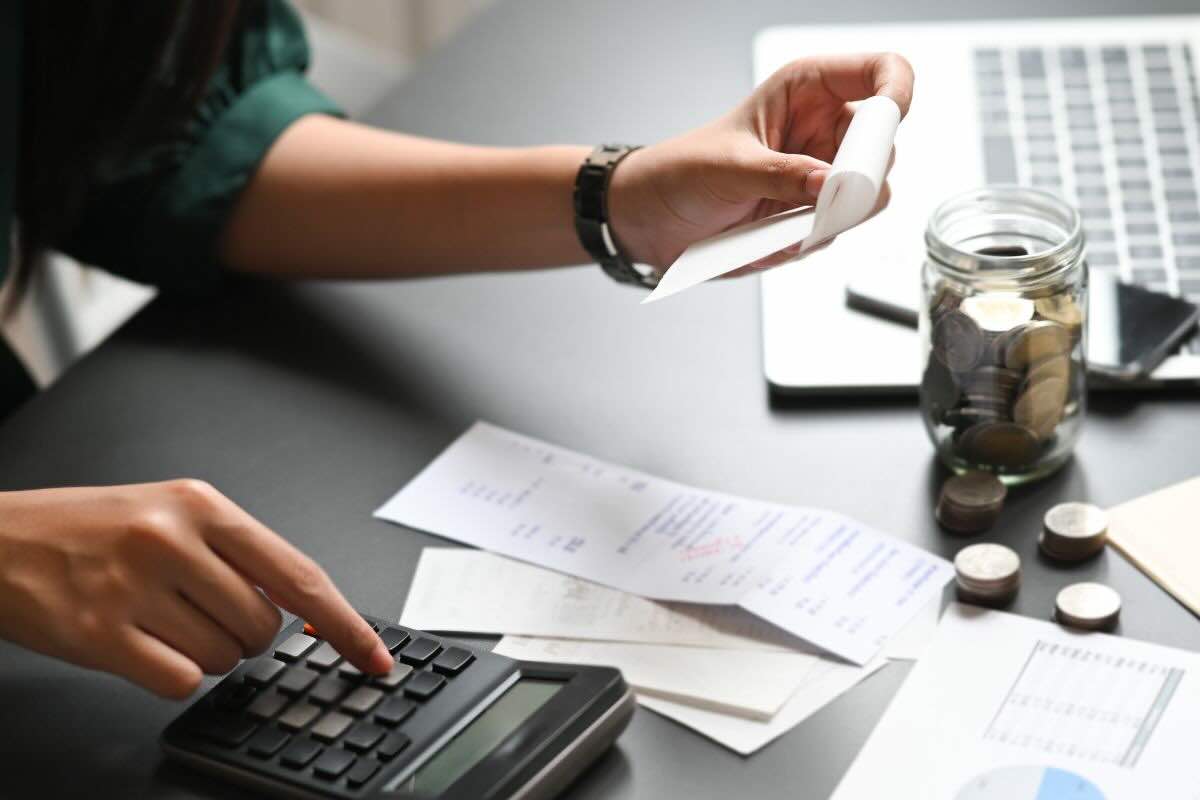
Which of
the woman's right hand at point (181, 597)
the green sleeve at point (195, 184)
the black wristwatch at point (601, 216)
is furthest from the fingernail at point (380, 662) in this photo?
the green sleeve at point (195, 184)

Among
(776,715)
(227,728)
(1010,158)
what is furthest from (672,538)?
(1010,158)

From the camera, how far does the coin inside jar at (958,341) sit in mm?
713

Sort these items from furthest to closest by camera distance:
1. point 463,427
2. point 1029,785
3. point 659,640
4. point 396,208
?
point 396,208, point 463,427, point 659,640, point 1029,785

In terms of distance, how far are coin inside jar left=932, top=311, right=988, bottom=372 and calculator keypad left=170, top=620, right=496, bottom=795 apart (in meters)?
0.27

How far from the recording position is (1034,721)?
61 cm

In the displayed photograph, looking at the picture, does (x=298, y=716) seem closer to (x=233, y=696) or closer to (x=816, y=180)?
(x=233, y=696)

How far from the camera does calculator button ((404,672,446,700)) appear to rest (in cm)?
61

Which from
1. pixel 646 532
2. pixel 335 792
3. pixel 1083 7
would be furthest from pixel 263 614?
pixel 1083 7

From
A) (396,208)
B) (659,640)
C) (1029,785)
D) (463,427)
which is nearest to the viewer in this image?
(1029,785)

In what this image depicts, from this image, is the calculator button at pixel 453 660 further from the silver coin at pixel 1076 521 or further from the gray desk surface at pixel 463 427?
the silver coin at pixel 1076 521

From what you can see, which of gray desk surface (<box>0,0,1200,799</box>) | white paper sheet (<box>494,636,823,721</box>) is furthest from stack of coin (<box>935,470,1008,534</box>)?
white paper sheet (<box>494,636,823,721</box>)

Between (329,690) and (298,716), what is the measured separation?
17 millimetres

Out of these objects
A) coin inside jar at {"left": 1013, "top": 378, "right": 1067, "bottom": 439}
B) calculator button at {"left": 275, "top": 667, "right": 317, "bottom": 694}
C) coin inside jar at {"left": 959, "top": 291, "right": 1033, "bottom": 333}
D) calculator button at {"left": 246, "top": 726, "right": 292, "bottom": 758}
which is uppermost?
coin inside jar at {"left": 959, "top": 291, "right": 1033, "bottom": 333}

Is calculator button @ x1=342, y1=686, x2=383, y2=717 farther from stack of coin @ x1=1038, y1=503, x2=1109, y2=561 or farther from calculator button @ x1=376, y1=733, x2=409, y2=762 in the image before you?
stack of coin @ x1=1038, y1=503, x2=1109, y2=561
